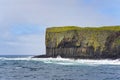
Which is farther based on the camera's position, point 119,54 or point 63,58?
point 63,58

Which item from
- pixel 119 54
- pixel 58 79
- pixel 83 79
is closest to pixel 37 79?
pixel 58 79

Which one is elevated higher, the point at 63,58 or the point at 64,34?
the point at 64,34

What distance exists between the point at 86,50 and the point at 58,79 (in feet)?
196

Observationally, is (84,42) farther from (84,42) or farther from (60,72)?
(60,72)

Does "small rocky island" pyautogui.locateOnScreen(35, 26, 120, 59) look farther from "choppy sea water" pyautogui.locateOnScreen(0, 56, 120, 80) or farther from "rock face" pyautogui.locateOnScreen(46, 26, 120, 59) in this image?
"choppy sea water" pyautogui.locateOnScreen(0, 56, 120, 80)

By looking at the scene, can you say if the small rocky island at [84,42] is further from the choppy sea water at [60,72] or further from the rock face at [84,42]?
the choppy sea water at [60,72]

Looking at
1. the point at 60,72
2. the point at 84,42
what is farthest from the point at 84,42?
the point at 60,72

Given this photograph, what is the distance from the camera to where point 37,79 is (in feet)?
129

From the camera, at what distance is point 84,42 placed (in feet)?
329

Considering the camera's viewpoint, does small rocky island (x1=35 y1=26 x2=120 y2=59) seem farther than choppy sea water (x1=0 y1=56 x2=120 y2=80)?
Yes

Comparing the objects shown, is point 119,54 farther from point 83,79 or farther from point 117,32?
point 83,79

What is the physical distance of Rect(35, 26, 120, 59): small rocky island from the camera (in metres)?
95.2

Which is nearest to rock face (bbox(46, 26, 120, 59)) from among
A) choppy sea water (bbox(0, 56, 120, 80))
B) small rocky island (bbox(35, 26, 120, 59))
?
small rocky island (bbox(35, 26, 120, 59))

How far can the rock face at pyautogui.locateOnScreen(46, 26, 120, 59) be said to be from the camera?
9525 cm
